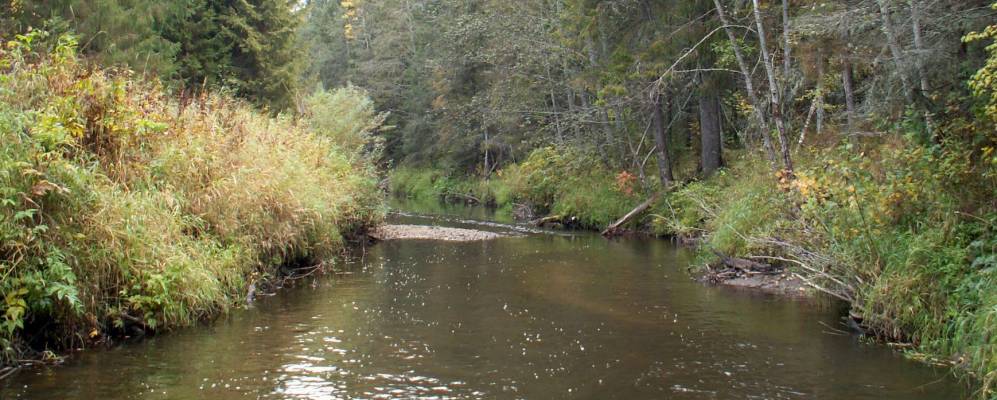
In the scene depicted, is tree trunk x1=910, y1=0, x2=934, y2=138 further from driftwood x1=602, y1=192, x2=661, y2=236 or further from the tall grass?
the tall grass

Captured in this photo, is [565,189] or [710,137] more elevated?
[710,137]

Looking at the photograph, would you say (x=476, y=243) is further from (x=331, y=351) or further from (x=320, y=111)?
(x=331, y=351)

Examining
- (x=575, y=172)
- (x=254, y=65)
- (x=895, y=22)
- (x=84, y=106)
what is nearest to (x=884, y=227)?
(x=895, y=22)

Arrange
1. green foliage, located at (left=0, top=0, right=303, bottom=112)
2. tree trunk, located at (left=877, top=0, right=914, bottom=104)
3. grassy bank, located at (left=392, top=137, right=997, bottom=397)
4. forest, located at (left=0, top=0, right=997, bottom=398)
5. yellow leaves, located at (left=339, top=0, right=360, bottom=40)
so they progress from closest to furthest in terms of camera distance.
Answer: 1. grassy bank, located at (left=392, top=137, right=997, bottom=397)
2. forest, located at (left=0, top=0, right=997, bottom=398)
3. tree trunk, located at (left=877, top=0, right=914, bottom=104)
4. green foliage, located at (left=0, top=0, right=303, bottom=112)
5. yellow leaves, located at (left=339, top=0, right=360, bottom=40)

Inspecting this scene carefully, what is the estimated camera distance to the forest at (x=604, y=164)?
29.9ft

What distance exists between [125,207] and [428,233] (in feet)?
46.1

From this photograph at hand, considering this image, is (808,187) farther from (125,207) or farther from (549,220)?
(549,220)

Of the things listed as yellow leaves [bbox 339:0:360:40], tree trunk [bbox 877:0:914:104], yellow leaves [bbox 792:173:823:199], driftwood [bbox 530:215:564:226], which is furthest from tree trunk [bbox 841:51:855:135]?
yellow leaves [bbox 339:0:360:40]

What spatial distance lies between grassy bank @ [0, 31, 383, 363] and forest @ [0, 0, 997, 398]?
4cm

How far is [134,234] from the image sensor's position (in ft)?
33.1

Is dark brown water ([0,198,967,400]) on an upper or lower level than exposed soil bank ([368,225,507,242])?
lower

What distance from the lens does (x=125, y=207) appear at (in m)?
10.3

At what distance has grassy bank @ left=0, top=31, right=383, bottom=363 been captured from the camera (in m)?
8.91

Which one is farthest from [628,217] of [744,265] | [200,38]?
[200,38]
